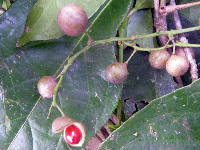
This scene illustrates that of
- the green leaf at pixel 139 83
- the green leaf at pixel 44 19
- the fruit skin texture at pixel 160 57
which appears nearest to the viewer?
the green leaf at pixel 44 19

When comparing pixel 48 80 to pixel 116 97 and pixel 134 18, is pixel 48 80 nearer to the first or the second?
pixel 116 97

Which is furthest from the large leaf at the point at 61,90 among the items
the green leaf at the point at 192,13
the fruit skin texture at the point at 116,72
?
the green leaf at the point at 192,13

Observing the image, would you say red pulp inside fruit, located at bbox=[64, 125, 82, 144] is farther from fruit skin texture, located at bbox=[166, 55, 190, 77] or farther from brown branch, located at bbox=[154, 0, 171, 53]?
brown branch, located at bbox=[154, 0, 171, 53]

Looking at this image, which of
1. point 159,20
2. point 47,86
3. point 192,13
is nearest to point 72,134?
Result: point 47,86

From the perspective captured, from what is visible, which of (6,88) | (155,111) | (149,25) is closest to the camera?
(155,111)

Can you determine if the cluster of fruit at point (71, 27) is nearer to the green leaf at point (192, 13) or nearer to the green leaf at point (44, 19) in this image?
the green leaf at point (44, 19)

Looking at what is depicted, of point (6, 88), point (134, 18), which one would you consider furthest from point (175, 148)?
point (6, 88)
